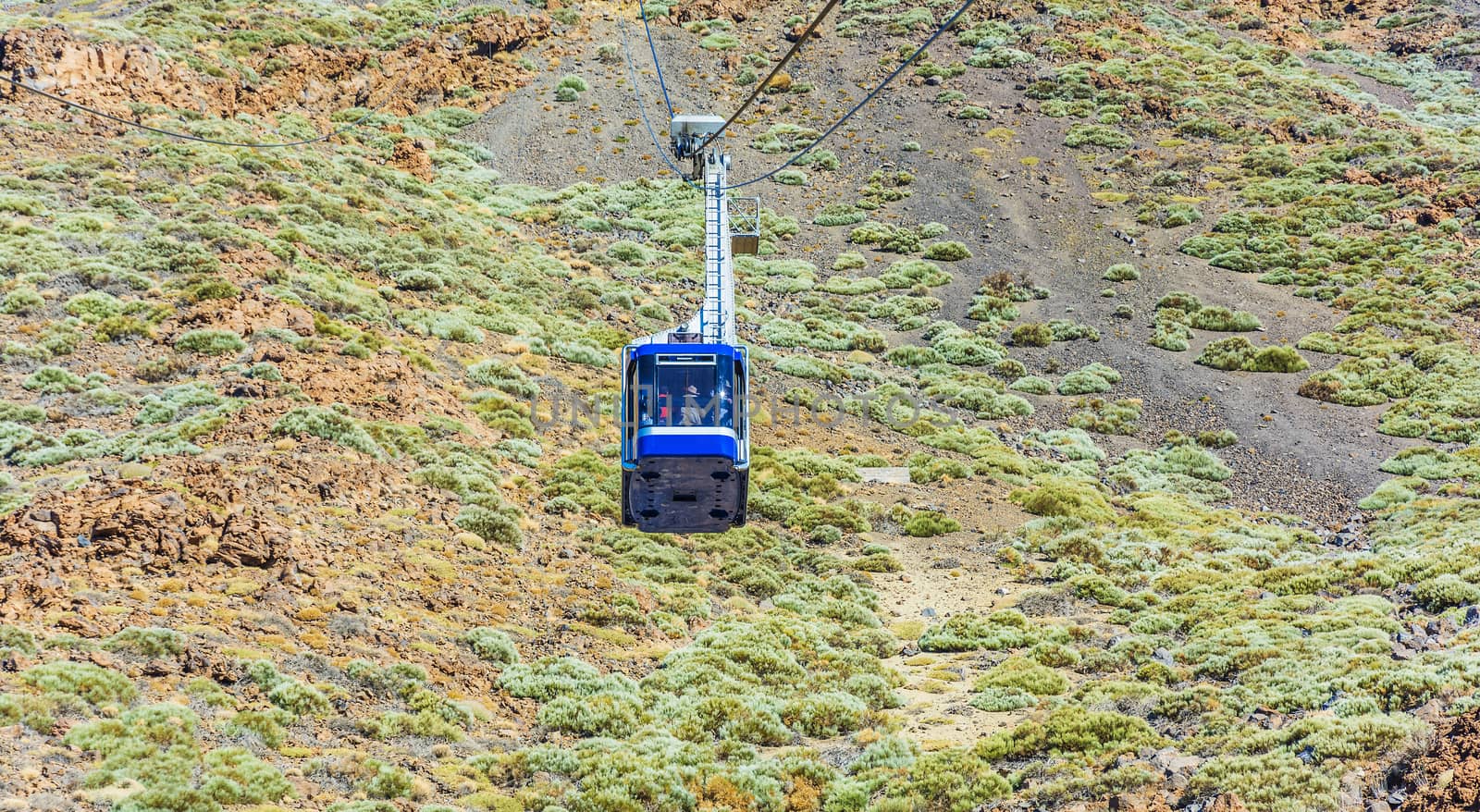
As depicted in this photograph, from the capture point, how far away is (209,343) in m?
28.9

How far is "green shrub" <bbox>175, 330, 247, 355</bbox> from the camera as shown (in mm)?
28797

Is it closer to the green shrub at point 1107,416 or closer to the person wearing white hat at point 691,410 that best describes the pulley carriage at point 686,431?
the person wearing white hat at point 691,410

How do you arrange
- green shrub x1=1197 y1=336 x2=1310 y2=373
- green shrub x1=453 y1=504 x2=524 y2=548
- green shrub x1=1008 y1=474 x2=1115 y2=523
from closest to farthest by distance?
1. green shrub x1=453 y1=504 x2=524 y2=548
2. green shrub x1=1008 y1=474 x2=1115 y2=523
3. green shrub x1=1197 y1=336 x2=1310 y2=373

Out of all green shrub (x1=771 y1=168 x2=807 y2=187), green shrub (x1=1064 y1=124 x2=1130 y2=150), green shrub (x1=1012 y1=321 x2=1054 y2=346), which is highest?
green shrub (x1=1064 y1=124 x2=1130 y2=150)

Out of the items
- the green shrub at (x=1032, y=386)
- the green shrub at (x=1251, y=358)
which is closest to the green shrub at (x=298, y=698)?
the green shrub at (x=1032, y=386)

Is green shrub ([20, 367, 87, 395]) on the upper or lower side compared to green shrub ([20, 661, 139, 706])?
upper

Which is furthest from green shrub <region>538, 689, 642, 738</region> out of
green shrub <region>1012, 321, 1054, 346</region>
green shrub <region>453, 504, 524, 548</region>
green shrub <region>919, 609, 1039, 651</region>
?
green shrub <region>1012, 321, 1054, 346</region>

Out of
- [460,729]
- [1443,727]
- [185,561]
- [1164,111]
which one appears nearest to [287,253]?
[185,561]

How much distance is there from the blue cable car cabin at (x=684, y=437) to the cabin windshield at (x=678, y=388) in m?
0.02

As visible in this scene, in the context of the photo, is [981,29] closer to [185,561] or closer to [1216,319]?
[1216,319]

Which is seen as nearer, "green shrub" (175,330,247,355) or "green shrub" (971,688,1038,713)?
"green shrub" (971,688,1038,713)

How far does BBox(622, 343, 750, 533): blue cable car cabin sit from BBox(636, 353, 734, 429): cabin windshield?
2cm

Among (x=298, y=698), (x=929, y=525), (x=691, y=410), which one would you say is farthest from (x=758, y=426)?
(x=298, y=698)

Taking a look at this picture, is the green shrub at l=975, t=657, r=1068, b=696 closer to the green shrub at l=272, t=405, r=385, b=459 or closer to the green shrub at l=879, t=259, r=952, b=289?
the green shrub at l=272, t=405, r=385, b=459
